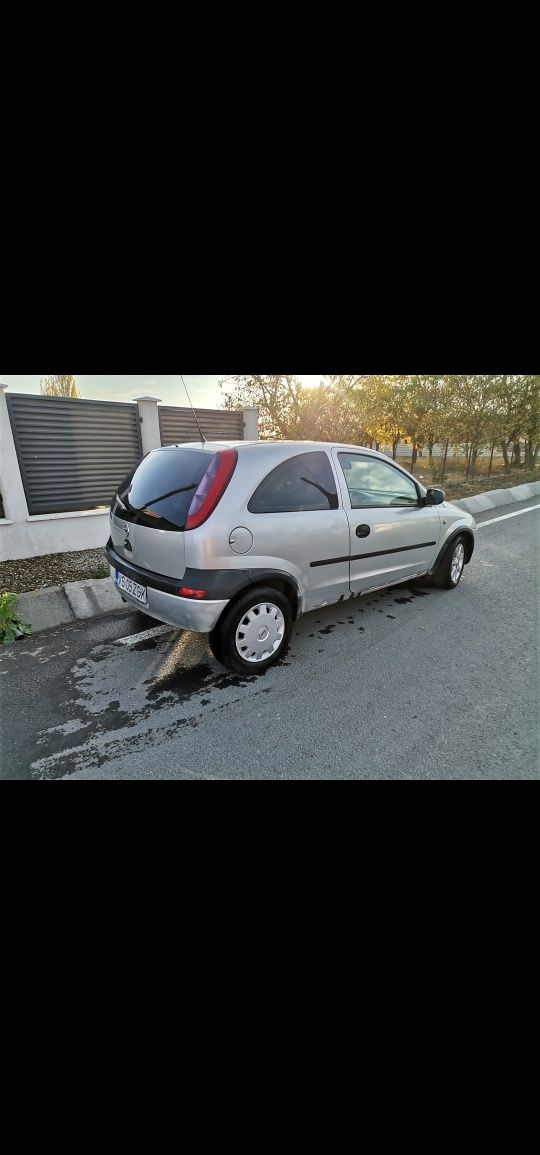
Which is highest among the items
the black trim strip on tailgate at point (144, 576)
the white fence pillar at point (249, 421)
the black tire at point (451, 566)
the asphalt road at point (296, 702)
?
the white fence pillar at point (249, 421)

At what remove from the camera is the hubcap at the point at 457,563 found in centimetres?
493

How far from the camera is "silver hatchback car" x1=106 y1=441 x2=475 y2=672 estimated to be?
293cm

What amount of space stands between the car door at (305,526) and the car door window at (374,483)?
0.24 meters

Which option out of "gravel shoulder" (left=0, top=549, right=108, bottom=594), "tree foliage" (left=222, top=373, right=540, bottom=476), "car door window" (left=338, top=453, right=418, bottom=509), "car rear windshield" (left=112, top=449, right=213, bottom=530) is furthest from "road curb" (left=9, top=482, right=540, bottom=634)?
"tree foliage" (left=222, top=373, right=540, bottom=476)

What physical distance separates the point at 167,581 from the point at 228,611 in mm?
446

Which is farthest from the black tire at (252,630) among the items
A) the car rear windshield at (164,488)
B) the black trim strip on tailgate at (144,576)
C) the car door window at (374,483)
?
the car door window at (374,483)

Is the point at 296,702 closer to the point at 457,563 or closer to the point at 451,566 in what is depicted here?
the point at 451,566

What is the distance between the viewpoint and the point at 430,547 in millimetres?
4594

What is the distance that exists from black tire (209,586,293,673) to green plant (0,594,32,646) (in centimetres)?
177

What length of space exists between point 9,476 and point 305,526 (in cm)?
375

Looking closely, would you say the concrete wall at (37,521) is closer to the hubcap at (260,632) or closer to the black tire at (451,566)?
the hubcap at (260,632)

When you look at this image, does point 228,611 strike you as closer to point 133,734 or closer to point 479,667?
point 133,734

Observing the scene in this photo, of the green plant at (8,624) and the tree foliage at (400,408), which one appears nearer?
the green plant at (8,624)
